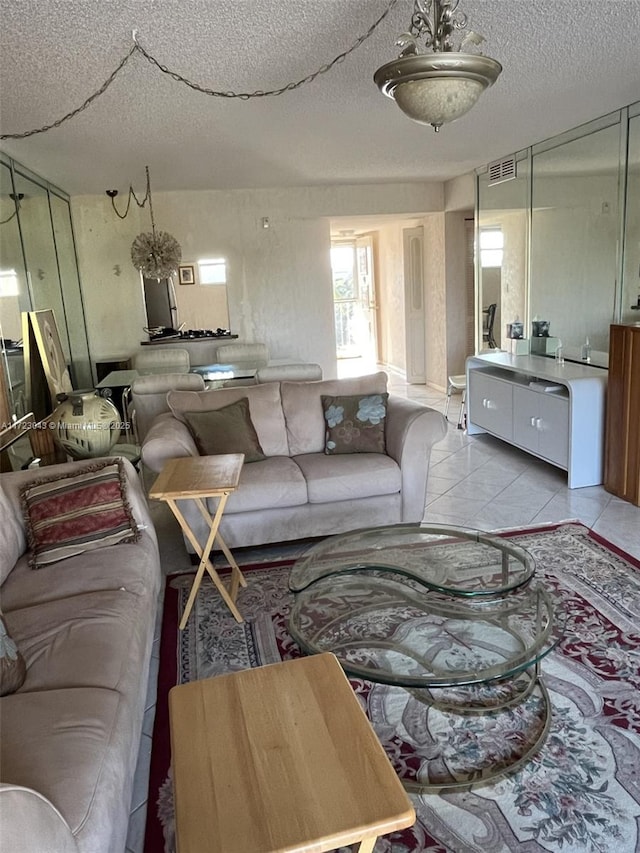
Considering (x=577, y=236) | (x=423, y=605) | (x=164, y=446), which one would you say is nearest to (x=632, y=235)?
(x=577, y=236)

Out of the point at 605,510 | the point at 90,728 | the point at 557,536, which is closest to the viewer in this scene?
the point at 90,728

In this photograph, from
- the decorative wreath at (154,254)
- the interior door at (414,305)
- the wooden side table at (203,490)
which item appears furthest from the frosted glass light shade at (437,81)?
the interior door at (414,305)

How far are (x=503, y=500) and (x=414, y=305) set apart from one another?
506 cm

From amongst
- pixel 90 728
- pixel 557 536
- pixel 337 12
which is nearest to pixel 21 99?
pixel 337 12

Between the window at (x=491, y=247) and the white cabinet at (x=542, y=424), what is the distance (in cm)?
191

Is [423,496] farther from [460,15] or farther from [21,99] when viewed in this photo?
[21,99]

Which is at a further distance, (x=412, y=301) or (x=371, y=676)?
(x=412, y=301)

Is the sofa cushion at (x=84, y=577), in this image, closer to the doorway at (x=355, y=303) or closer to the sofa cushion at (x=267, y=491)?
the sofa cushion at (x=267, y=491)

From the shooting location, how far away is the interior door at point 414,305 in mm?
8555

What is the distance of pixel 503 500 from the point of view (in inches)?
166

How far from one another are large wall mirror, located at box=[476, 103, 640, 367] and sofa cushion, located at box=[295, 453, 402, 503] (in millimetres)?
2276

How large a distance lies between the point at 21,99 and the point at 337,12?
1.91 meters

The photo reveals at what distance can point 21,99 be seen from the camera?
11.1ft

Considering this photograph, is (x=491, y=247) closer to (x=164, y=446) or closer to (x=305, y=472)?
(x=305, y=472)
